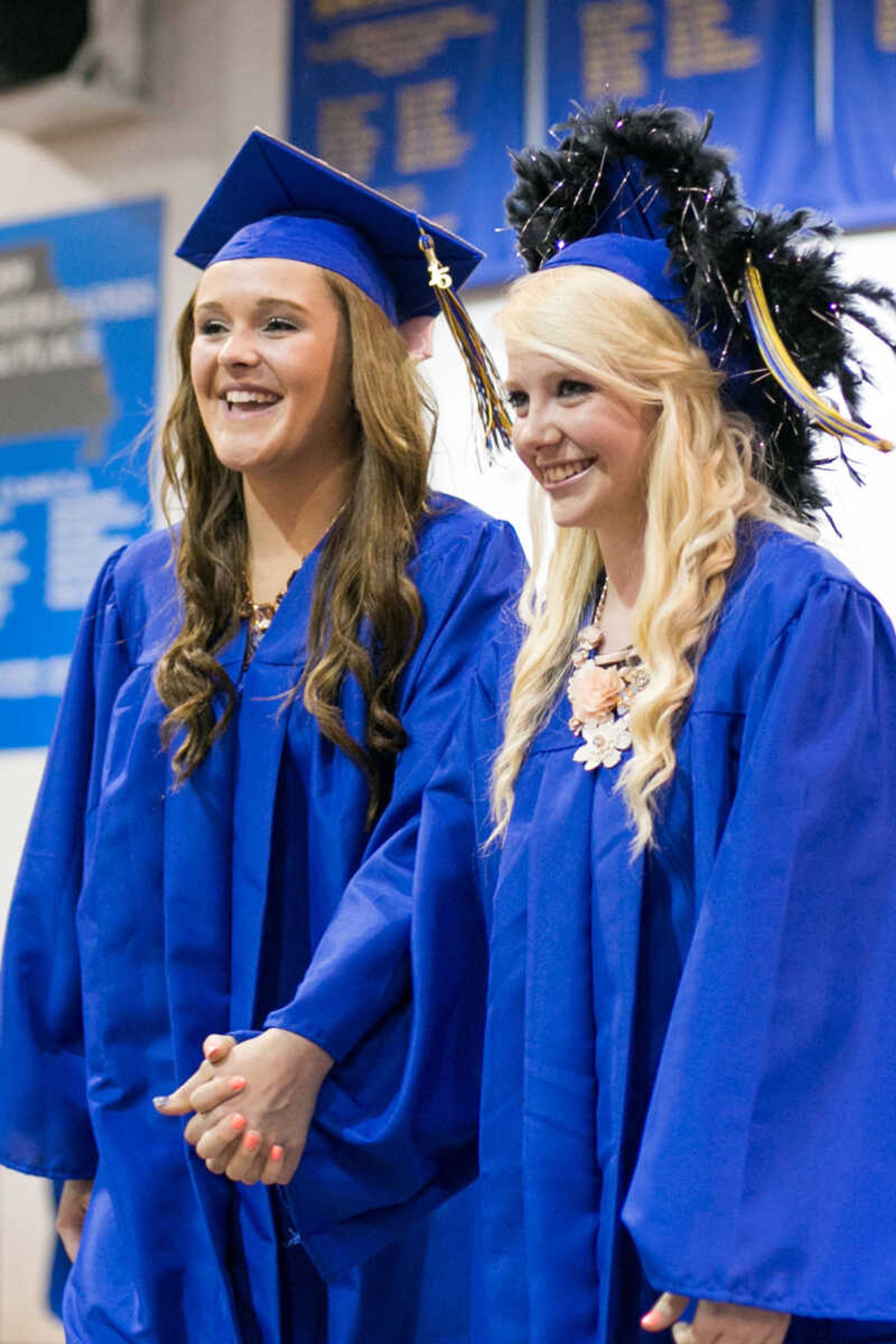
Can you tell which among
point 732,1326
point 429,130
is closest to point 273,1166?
point 732,1326

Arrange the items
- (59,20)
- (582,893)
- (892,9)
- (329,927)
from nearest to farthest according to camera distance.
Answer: (582,893) < (329,927) < (892,9) < (59,20)

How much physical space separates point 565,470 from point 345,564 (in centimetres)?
50

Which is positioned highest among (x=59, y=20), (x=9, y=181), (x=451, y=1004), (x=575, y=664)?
(x=59, y=20)

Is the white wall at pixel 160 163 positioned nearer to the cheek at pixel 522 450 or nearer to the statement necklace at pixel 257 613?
the statement necklace at pixel 257 613

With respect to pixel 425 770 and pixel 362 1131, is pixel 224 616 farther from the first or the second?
pixel 362 1131

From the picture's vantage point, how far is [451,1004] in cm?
212

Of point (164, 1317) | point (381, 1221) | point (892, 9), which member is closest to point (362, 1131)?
point (381, 1221)

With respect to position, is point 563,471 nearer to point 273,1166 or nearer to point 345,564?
point 345,564

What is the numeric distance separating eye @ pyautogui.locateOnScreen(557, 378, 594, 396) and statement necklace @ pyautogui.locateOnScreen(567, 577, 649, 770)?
28 cm

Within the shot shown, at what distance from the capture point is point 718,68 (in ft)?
11.9

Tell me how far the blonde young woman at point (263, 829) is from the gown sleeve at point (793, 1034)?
50 cm

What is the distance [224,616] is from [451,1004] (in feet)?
2.21

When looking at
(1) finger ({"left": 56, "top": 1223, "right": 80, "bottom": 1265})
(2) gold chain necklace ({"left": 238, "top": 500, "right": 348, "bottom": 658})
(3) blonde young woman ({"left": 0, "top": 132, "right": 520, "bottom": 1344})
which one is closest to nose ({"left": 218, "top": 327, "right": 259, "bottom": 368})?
(3) blonde young woman ({"left": 0, "top": 132, "right": 520, "bottom": 1344})

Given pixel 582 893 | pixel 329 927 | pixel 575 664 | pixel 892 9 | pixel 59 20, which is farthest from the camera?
pixel 59 20
